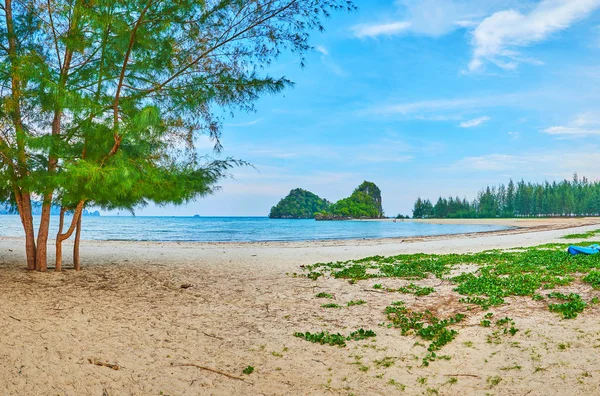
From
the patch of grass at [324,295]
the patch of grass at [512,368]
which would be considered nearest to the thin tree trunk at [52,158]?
the patch of grass at [324,295]

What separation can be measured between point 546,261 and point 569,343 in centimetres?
728

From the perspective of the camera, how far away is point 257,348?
633 cm

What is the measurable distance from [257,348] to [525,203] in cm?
14410

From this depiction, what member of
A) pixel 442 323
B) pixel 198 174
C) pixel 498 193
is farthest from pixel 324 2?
pixel 498 193

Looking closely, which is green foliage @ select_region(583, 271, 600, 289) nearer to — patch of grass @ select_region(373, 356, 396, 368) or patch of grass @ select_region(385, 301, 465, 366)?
patch of grass @ select_region(385, 301, 465, 366)

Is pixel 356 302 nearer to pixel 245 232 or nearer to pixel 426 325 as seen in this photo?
pixel 426 325

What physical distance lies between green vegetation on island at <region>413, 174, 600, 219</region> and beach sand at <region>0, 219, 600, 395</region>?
448 feet

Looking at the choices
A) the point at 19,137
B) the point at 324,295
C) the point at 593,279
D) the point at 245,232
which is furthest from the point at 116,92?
the point at 245,232

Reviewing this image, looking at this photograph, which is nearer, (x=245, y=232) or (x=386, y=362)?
(x=386, y=362)

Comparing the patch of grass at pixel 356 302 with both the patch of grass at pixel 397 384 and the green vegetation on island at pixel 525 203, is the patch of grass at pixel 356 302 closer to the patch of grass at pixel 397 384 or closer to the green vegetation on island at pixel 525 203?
the patch of grass at pixel 397 384

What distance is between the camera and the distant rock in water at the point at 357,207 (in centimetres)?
16212

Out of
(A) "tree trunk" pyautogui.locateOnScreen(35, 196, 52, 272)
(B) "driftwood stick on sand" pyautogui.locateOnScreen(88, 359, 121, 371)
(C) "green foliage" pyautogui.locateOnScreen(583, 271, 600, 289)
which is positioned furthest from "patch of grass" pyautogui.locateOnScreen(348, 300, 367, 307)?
(A) "tree trunk" pyautogui.locateOnScreen(35, 196, 52, 272)

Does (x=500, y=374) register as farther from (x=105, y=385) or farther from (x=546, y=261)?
(x=546, y=261)

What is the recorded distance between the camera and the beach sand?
5090 mm
